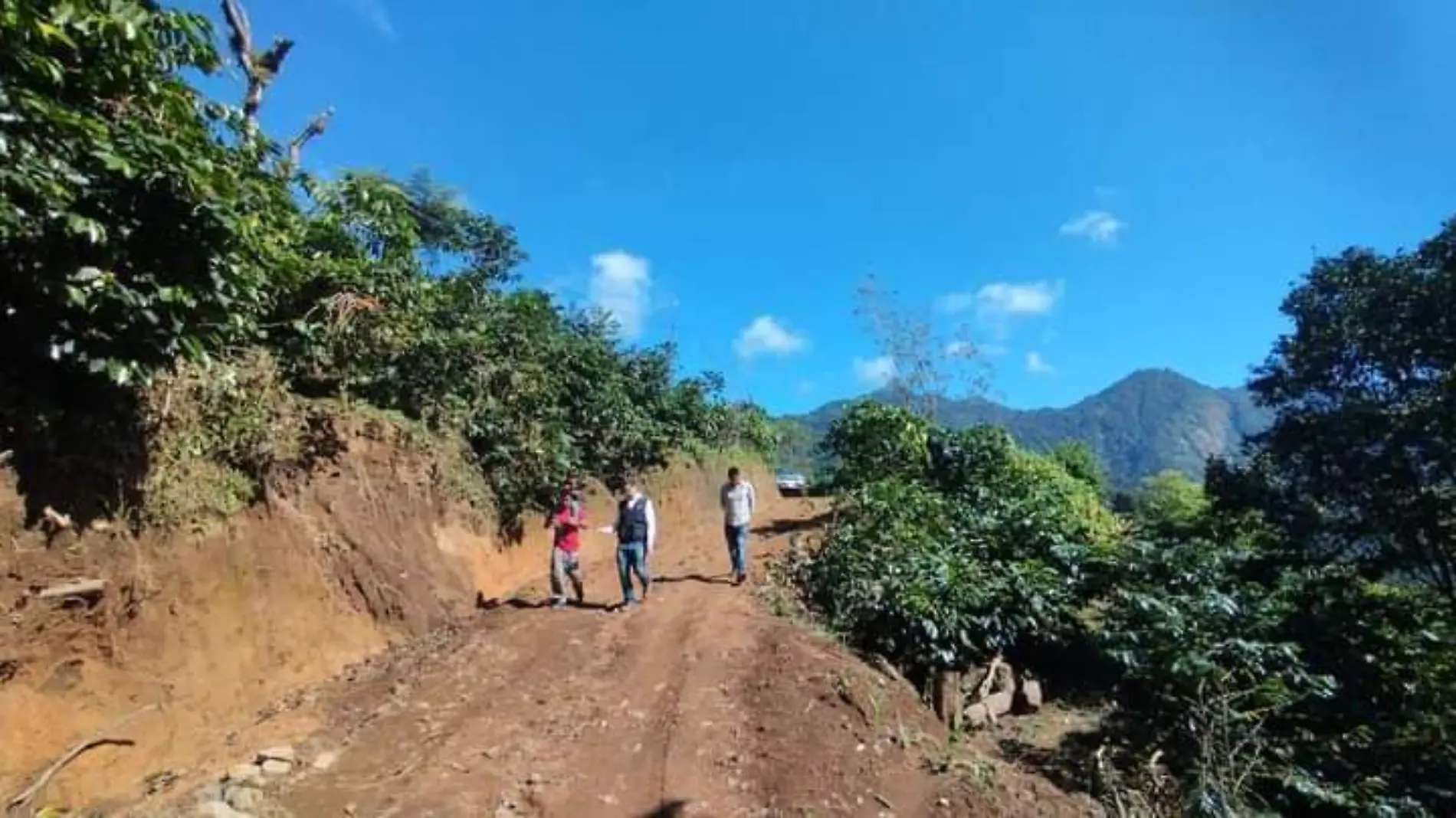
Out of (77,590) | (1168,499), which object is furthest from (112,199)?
(1168,499)

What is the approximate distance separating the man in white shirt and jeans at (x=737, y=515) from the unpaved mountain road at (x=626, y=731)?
1.96 metres

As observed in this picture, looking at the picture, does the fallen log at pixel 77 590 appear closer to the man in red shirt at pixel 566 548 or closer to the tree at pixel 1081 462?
the man in red shirt at pixel 566 548

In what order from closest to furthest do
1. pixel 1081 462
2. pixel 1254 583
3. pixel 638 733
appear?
1. pixel 638 733
2. pixel 1254 583
3. pixel 1081 462

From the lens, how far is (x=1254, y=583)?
11.9m

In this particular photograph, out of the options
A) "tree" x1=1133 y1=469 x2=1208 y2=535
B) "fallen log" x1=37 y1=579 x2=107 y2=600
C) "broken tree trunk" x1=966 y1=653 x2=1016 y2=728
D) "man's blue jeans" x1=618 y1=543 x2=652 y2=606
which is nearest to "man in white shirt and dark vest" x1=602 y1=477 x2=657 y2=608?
"man's blue jeans" x1=618 y1=543 x2=652 y2=606

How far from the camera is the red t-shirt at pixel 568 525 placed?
10.7 meters

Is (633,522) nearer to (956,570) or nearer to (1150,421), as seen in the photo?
(956,570)

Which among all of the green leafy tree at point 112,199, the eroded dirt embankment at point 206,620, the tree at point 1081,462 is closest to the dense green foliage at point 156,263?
the green leafy tree at point 112,199

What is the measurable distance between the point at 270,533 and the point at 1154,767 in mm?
9073

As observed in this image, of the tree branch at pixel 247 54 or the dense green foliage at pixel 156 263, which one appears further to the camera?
the tree branch at pixel 247 54

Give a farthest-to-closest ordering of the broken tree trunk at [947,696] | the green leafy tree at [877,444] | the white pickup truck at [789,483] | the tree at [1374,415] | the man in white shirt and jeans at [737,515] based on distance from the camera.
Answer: the white pickup truck at [789,483], the green leafy tree at [877,444], the tree at [1374,415], the man in white shirt and jeans at [737,515], the broken tree trunk at [947,696]

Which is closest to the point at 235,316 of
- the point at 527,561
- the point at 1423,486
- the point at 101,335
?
the point at 101,335

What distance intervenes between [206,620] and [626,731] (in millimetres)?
3714

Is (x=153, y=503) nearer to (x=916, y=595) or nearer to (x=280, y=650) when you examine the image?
(x=280, y=650)
